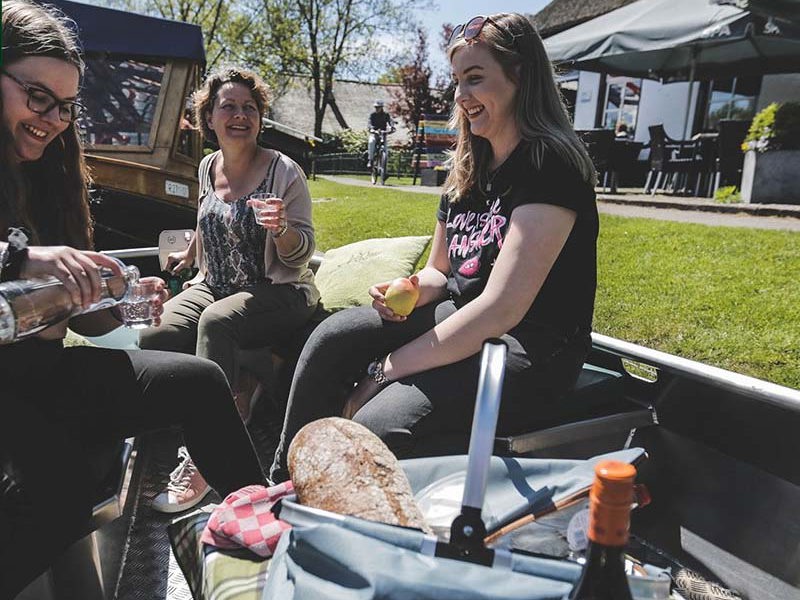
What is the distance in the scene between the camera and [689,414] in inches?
81.7

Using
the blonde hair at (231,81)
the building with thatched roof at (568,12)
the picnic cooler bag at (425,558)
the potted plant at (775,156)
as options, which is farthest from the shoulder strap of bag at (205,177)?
the building with thatched roof at (568,12)

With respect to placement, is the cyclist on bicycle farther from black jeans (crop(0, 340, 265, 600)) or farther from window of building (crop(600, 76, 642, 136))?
black jeans (crop(0, 340, 265, 600))

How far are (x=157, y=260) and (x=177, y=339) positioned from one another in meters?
1.14

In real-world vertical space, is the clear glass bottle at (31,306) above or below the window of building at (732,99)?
below

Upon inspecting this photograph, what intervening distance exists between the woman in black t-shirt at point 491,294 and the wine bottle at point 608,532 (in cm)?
103

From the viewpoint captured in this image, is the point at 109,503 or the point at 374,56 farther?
the point at 374,56

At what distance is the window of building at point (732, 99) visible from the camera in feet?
41.8

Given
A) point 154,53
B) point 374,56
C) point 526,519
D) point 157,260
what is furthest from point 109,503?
point 374,56

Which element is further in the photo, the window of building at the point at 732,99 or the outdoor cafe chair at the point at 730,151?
the window of building at the point at 732,99

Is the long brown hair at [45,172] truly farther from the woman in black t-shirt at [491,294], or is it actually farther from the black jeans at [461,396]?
the black jeans at [461,396]

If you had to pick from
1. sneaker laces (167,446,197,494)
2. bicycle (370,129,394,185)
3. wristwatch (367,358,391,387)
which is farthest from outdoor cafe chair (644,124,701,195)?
sneaker laces (167,446,197,494)

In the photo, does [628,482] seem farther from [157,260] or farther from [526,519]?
[157,260]

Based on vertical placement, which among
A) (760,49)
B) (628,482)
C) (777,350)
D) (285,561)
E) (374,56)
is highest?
(374,56)

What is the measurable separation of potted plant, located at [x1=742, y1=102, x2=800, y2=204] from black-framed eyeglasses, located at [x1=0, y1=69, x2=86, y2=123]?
749 cm
